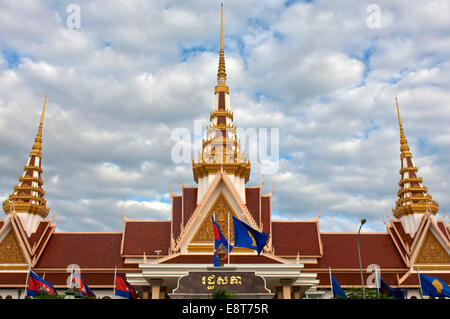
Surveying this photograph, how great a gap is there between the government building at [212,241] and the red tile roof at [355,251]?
8 cm

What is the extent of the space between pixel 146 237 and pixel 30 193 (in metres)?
12.3

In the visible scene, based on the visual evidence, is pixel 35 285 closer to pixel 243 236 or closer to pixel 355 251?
pixel 243 236

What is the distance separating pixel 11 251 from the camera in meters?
32.9

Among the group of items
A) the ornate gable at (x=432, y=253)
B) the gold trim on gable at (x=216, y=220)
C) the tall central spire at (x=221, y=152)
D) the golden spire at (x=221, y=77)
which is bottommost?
the ornate gable at (x=432, y=253)

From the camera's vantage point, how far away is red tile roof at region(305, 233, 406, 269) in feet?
106

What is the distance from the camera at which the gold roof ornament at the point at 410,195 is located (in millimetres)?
36719

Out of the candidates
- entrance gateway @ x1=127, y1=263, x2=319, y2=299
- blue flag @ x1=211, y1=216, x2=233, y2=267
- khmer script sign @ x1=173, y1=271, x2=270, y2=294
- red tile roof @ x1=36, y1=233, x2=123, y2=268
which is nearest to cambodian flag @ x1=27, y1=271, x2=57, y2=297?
entrance gateway @ x1=127, y1=263, x2=319, y2=299

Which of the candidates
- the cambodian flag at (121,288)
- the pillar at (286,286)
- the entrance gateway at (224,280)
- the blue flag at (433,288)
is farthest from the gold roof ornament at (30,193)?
the blue flag at (433,288)

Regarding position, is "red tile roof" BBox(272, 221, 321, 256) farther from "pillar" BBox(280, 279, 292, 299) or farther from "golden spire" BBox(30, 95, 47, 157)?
"golden spire" BBox(30, 95, 47, 157)

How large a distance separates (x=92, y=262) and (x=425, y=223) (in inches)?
1024

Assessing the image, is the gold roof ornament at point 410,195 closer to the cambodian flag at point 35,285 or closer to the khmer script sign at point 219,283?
the khmer script sign at point 219,283

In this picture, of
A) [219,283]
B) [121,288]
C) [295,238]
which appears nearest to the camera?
[219,283]

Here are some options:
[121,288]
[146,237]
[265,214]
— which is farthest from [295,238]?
[121,288]
